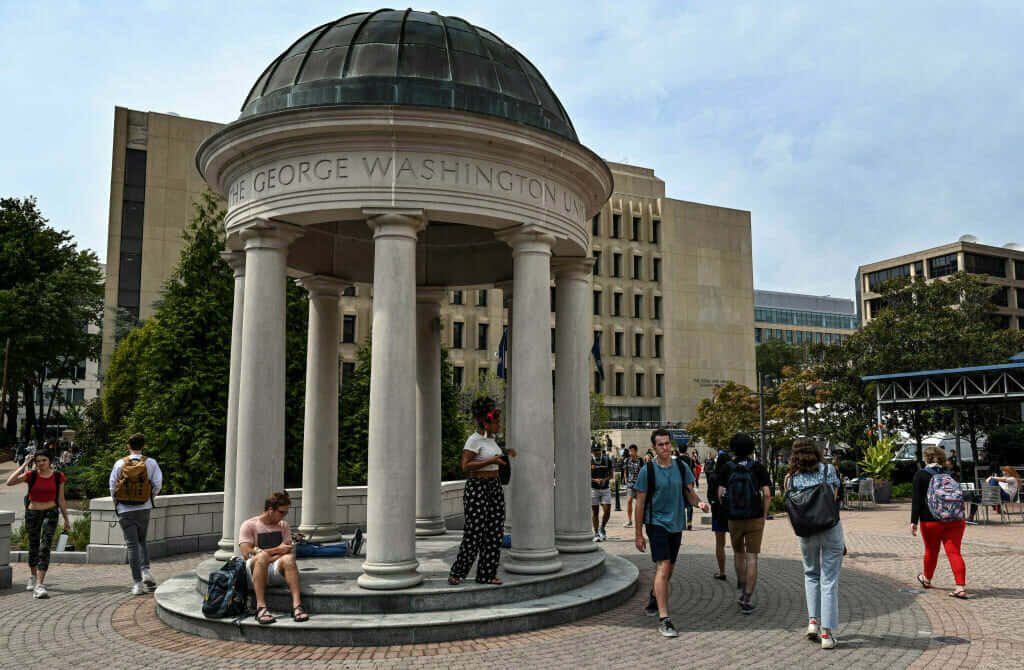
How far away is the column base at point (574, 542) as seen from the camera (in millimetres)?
10266

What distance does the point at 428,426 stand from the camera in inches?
509

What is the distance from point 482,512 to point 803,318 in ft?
388

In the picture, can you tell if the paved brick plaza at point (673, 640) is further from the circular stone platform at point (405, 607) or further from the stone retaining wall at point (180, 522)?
the stone retaining wall at point (180, 522)

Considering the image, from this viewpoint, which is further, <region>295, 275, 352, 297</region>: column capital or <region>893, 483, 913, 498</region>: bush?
<region>893, 483, 913, 498</region>: bush

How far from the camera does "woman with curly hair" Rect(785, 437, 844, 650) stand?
6875 millimetres

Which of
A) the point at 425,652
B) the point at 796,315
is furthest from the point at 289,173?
the point at 796,315

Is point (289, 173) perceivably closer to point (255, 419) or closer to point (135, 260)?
point (255, 419)

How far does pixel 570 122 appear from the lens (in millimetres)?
10945

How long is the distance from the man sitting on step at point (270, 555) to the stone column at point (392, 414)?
768mm

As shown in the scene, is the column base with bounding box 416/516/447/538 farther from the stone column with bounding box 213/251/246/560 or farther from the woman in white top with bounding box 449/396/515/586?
the woman in white top with bounding box 449/396/515/586

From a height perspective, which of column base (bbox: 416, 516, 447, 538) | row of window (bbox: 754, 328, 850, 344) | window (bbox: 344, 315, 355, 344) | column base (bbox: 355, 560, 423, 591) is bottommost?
column base (bbox: 416, 516, 447, 538)

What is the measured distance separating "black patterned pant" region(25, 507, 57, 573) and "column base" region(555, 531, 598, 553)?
271 inches

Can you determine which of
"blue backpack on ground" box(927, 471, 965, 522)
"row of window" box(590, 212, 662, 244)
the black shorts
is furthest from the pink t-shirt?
"row of window" box(590, 212, 662, 244)

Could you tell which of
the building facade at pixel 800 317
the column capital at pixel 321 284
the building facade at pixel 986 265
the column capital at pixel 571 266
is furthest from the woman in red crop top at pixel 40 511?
the building facade at pixel 800 317
